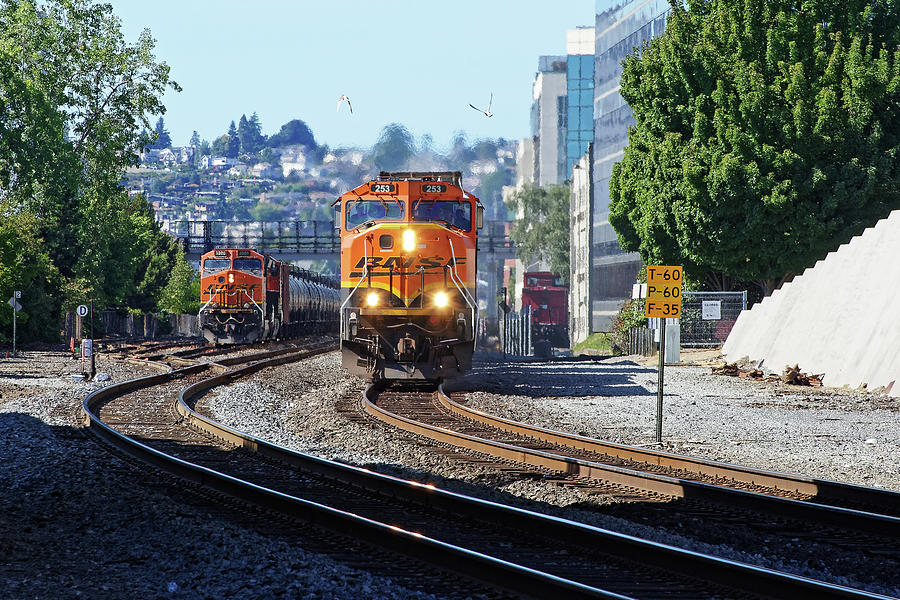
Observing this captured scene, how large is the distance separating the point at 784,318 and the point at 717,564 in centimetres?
2412

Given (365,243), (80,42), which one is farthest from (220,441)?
(80,42)

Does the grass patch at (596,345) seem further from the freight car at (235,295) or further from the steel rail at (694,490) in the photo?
the steel rail at (694,490)

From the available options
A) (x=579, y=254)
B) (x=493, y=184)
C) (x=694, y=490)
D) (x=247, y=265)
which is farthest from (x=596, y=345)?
(x=493, y=184)

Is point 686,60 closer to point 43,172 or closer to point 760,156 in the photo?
point 760,156

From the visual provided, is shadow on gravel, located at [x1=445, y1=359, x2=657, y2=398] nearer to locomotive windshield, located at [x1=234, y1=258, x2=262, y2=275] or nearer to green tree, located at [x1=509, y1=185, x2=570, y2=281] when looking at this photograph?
locomotive windshield, located at [x1=234, y1=258, x2=262, y2=275]

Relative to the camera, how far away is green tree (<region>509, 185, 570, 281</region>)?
105m

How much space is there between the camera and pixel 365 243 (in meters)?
19.4

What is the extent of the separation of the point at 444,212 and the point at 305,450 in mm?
8017

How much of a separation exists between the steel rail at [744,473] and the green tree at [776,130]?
24.3 meters

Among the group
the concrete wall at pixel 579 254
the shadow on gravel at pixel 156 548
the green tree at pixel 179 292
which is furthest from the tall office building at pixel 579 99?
the shadow on gravel at pixel 156 548

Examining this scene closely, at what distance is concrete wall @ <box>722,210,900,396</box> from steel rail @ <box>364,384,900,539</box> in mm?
11573

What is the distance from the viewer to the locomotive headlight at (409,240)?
1930 centimetres

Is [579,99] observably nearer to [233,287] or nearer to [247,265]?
[247,265]

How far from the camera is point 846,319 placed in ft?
79.6
